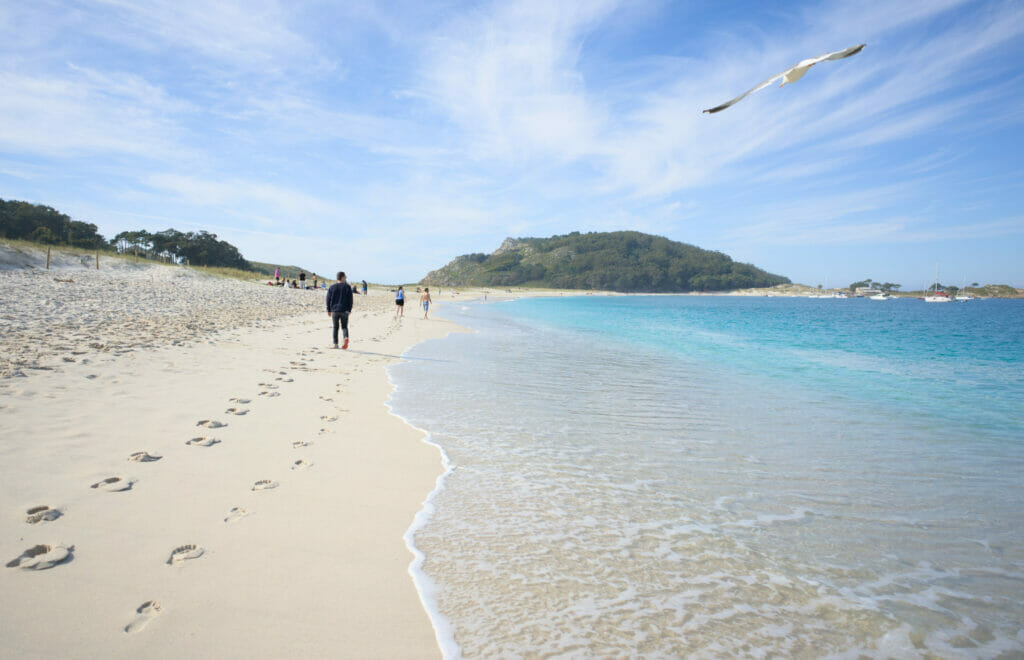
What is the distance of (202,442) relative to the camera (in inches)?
199

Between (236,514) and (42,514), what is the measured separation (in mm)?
1249

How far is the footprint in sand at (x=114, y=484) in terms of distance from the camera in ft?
12.5

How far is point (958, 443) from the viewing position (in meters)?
7.40

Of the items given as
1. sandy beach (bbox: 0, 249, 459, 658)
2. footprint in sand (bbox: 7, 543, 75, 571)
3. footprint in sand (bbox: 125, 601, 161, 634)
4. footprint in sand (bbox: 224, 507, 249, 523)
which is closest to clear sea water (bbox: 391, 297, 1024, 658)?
sandy beach (bbox: 0, 249, 459, 658)

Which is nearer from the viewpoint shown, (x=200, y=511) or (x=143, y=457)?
(x=200, y=511)

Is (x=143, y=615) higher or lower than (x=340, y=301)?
lower

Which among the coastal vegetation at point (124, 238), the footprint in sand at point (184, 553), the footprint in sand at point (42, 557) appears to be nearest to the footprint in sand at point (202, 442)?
the footprint in sand at point (42, 557)

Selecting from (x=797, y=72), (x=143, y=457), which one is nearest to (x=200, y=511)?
(x=143, y=457)

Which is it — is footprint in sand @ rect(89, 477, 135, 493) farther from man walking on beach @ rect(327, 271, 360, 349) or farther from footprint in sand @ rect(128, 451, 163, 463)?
man walking on beach @ rect(327, 271, 360, 349)

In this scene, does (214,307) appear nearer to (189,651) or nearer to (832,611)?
(189,651)

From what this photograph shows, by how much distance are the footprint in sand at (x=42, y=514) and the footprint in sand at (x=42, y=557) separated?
1.26ft

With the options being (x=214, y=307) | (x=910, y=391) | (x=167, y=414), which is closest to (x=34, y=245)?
(x=214, y=307)

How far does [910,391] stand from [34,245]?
4531cm

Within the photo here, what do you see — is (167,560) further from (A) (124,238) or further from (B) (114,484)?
(A) (124,238)
